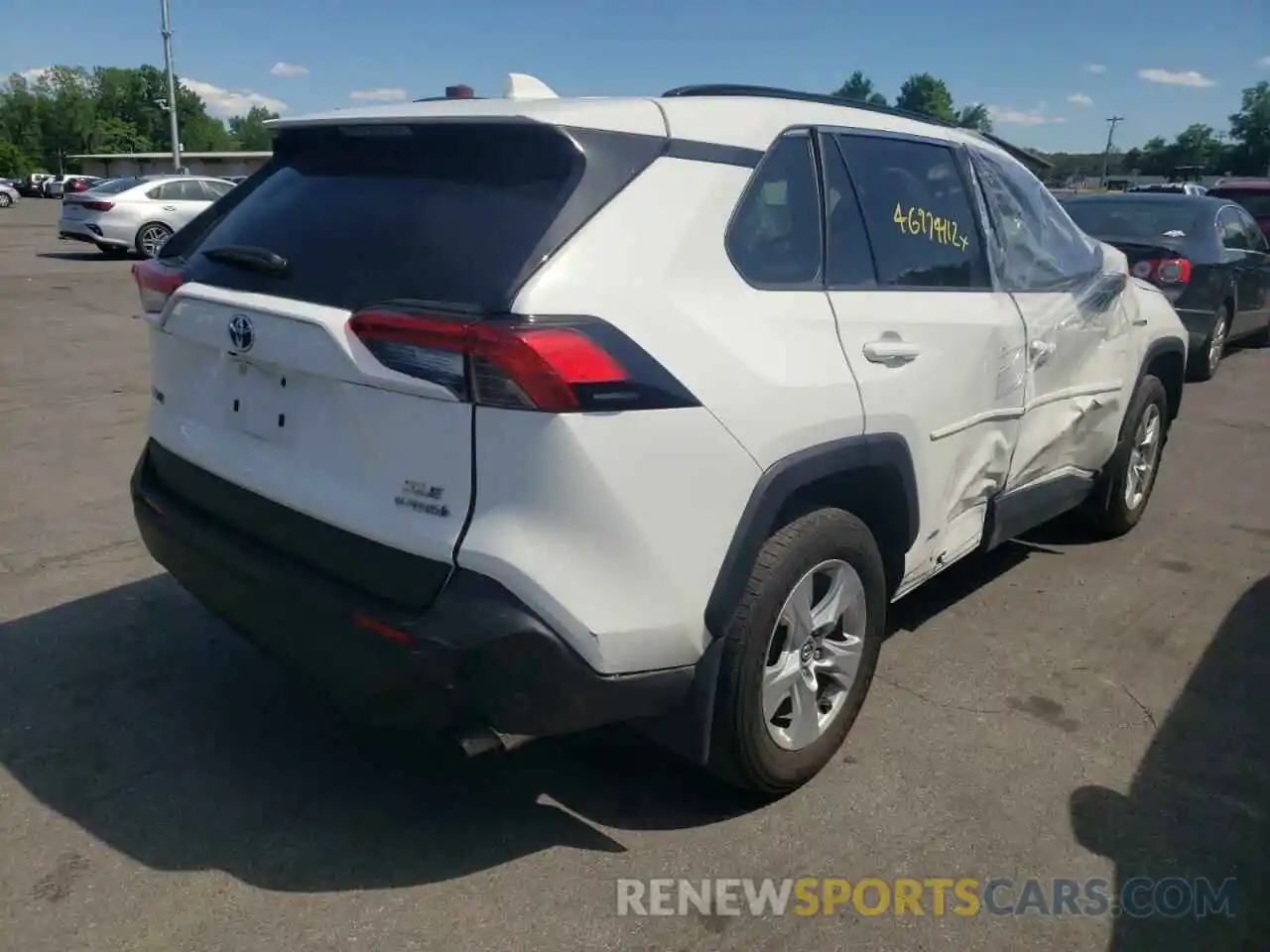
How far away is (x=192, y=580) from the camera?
2.94 metres

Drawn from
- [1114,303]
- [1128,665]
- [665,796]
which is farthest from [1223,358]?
[665,796]

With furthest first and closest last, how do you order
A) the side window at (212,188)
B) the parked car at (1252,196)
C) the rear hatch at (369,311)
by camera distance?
the side window at (212,188) → the parked car at (1252,196) → the rear hatch at (369,311)

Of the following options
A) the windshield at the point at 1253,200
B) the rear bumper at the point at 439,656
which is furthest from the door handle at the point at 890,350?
the windshield at the point at 1253,200

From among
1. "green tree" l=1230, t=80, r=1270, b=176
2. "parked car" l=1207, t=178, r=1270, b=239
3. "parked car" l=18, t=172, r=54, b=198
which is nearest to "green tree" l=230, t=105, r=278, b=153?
"parked car" l=18, t=172, r=54, b=198

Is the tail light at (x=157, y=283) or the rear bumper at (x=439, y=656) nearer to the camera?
the rear bumper at (x=439, y=656)

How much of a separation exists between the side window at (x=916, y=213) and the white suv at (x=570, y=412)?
0.06ft

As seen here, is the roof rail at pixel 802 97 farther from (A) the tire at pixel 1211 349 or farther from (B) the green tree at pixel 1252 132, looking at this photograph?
(B) the green tree at pixel 1252 132

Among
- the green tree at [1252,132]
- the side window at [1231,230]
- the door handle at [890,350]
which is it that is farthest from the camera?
the green tree at [1252,132]

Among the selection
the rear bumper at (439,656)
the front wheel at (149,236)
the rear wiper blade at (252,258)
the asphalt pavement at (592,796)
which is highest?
the rear wiper blade at (252,258)

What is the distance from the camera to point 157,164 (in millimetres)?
85500

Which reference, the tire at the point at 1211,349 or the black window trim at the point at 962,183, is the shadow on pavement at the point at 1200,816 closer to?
the black window trim at the point at 962,183

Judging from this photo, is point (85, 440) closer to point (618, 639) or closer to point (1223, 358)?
point (618, 639)

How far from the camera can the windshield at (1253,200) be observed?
15.1 meters

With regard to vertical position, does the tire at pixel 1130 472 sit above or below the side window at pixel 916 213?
below
